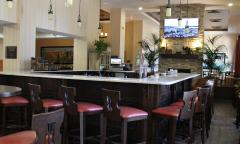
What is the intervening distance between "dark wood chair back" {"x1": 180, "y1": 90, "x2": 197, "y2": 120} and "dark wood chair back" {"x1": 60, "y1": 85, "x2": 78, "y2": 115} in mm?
1420

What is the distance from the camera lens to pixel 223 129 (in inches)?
215

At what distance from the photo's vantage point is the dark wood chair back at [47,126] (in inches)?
72.6

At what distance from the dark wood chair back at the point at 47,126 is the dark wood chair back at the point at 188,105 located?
190cm

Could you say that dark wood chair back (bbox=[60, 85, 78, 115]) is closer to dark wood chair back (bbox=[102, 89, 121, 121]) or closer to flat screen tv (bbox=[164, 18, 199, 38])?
dark wood chair back (bbox=[102, 89, 121, 121])

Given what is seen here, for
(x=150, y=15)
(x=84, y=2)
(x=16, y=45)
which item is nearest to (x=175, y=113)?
(x=16, y=45)

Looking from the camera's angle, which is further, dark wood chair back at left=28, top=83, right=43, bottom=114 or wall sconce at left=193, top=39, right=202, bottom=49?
wall sconce at left=193, top=39, right=202, bottom=49

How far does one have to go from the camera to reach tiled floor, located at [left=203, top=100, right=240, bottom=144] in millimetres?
4632

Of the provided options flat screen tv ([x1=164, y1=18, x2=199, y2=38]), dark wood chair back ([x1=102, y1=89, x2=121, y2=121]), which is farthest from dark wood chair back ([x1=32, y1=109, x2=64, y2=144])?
flat screen tv ([x1=164, y1=18, x2=199, y2=38])

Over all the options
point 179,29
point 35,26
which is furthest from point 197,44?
point 35,26

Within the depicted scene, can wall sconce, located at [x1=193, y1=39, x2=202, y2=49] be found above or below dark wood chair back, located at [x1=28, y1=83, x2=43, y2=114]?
above

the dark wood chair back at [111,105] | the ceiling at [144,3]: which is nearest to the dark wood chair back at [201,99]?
the dark wood chair back at [111,105]

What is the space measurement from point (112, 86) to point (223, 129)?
2857 mm

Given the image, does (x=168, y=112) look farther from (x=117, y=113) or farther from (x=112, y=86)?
(x=112, y=86)

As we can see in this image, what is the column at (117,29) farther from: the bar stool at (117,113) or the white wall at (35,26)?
the bar stool at (117,113)
